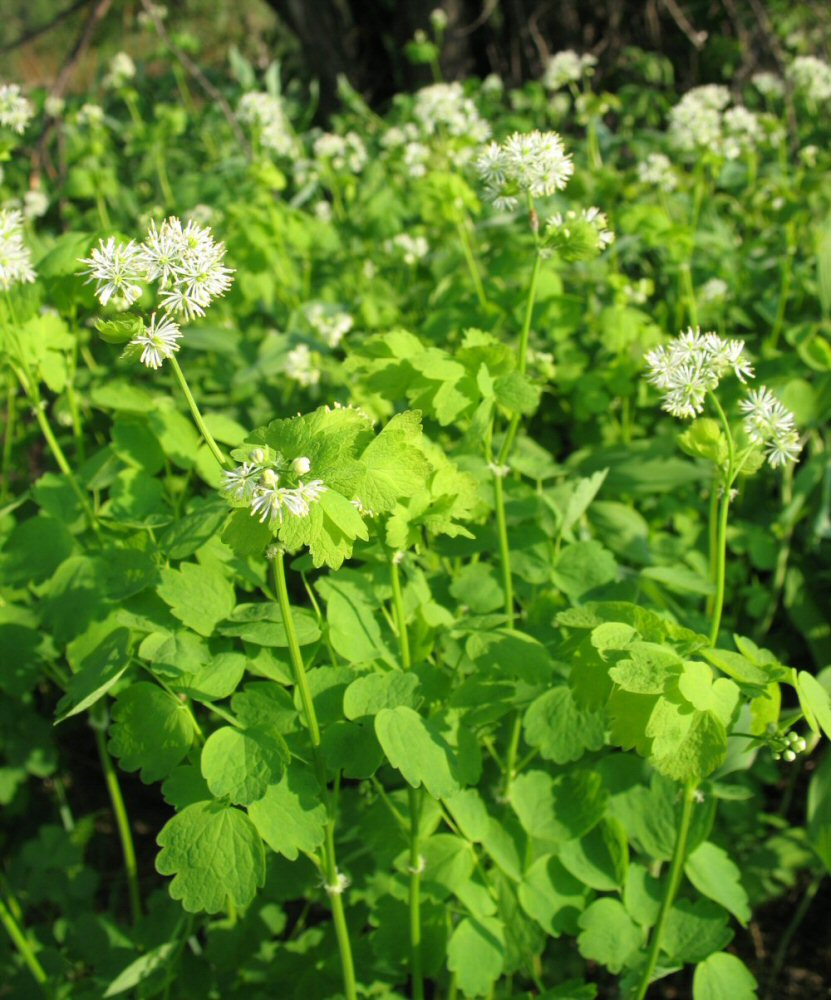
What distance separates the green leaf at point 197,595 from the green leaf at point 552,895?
2.30 ft

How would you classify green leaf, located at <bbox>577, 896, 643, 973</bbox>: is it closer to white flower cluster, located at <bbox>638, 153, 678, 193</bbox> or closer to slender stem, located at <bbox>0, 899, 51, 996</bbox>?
slender stem, located at <bbox>0, 899, 51, 996</bbox>

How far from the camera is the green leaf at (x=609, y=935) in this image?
1.47m

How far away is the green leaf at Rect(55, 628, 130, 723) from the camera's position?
121 centimetres

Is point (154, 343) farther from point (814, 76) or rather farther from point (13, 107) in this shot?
point (814, 76)

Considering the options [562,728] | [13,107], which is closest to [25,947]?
[562,728]

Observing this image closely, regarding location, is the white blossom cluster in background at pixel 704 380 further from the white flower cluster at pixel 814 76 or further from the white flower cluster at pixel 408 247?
the white flower cluster at pixel 814 76

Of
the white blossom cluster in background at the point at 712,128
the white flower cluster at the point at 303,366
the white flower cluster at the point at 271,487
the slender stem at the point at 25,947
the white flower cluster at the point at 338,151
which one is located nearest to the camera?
the white flower cluster at the point at 271,487

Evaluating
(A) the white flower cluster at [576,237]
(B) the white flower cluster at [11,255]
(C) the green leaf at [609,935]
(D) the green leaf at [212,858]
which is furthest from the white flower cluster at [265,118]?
(C) the green leaf at [609,935]

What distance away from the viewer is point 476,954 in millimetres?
1454

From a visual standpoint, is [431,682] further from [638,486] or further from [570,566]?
[638,486]

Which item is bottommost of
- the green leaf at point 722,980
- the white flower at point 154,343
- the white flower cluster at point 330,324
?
the green leaf at point 722,980

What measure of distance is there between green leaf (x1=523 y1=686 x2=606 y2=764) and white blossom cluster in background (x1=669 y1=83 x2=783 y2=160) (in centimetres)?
187

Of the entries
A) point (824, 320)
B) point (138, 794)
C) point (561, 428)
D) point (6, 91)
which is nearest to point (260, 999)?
point (138, 794)

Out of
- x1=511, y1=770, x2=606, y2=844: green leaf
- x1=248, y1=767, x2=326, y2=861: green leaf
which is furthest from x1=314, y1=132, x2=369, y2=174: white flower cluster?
x1=248, y1=767, x2=326, y2=861: green leaf
